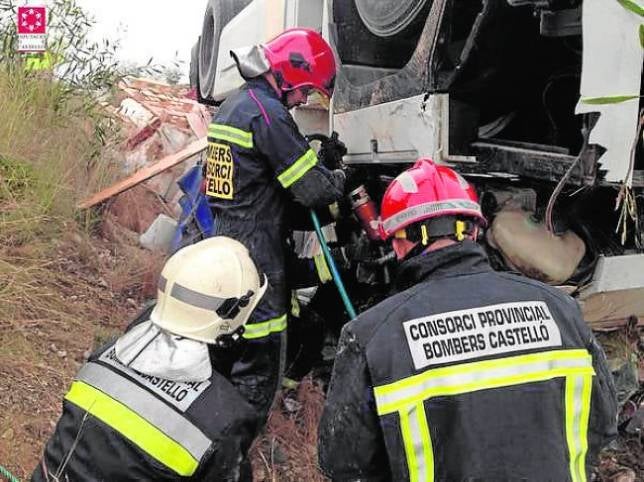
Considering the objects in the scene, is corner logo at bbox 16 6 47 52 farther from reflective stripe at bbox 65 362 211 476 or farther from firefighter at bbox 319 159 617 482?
firefighter at bbox 319 159 617 482

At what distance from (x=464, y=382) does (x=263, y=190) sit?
1.63 meters

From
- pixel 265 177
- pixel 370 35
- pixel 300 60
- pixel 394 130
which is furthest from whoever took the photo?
pixel 370 35

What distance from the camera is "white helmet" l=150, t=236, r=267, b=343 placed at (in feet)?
5.97

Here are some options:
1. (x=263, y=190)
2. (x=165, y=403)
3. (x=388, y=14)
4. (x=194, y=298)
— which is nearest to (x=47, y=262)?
(x=263, y=190)

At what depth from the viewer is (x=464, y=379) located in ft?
4.88

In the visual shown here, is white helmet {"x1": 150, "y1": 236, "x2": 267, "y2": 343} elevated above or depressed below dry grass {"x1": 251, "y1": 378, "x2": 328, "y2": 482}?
above

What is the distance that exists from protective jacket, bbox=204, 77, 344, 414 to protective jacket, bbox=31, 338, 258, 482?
1134mm

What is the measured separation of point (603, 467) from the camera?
3012mm

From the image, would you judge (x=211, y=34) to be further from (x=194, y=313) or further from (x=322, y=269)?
(x=194, y=313)

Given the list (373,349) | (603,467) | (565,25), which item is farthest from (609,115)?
(603,467)

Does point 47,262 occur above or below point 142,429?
below

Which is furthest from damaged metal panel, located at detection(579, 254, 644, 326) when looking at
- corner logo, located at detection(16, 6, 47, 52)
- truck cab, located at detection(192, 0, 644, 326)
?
corner logo, located at detection(16, 6, 47, 52)

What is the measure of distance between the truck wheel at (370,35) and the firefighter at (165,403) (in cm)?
161

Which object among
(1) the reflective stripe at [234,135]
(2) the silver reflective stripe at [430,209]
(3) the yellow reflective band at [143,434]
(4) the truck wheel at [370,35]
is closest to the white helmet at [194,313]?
(3) the yellow reflective band at [143,434]
